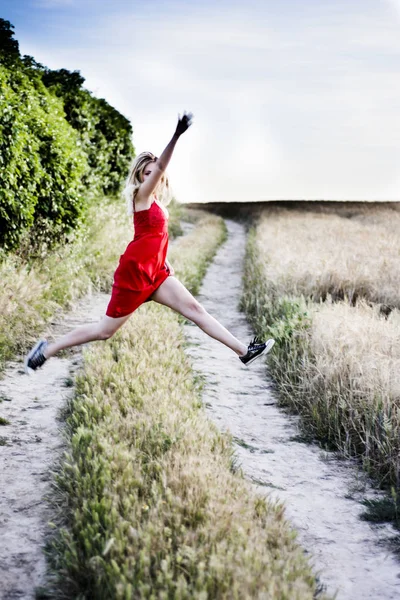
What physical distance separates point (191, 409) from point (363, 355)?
1.81 metres

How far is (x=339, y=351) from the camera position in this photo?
5.41 meters

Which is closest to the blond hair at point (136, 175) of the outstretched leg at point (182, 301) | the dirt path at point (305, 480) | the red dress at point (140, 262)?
the red dress at point (140, 262)

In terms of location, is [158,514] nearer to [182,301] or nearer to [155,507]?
[155,507]

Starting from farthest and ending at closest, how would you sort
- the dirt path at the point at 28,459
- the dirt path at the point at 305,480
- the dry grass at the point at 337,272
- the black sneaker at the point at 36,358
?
the dry grass at the point at 337,272, the black sneaker at the point at 36,358, the dirt path at the point at 305,480, the dirt path at the point at 28,459

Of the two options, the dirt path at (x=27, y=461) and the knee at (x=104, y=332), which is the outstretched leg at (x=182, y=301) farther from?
the dirt path at (x=27, y=461)

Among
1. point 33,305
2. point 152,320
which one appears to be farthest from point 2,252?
point 152,320

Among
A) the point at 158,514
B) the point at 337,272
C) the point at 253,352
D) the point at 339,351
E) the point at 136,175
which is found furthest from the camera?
the point at 337,272

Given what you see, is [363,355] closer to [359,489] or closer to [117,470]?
[359,489]

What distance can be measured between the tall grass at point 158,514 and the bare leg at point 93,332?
374mm

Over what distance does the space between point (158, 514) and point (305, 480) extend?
4.82 feet

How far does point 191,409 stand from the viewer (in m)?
4.41

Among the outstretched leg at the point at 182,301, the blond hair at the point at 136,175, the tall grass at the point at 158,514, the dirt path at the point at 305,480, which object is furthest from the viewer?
the outstretched leg at the point at 182,301

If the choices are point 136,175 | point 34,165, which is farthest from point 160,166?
point 34,165

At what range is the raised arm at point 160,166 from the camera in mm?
3771
